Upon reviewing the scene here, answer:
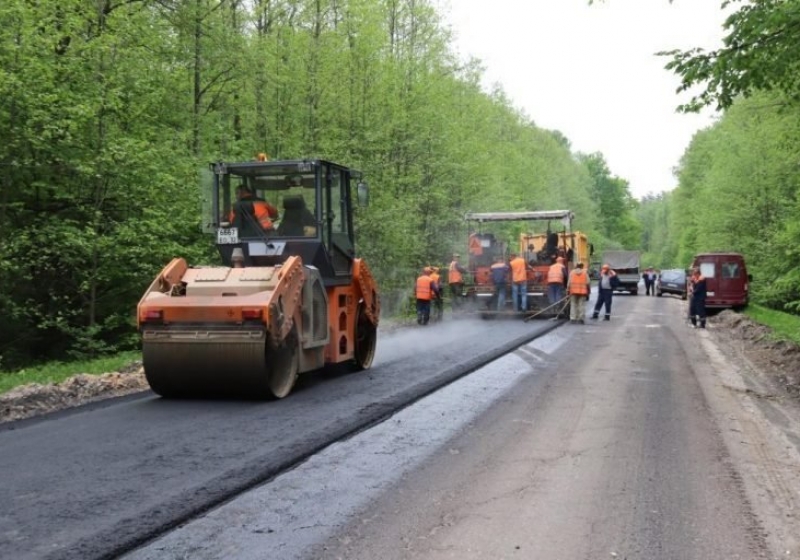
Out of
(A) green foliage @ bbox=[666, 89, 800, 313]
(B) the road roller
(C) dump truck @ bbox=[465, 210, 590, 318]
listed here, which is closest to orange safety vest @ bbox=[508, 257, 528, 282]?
(C) dump truck @ bbox=[465, 210, 590, 318]

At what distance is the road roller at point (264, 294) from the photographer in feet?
24.5

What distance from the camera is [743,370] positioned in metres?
11.6

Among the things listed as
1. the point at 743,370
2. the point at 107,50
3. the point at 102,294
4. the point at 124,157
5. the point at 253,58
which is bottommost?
the point at 743,370

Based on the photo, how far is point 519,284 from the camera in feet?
66.9

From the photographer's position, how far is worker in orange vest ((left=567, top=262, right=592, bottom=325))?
19.5 meters

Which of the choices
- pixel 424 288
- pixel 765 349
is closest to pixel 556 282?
pixel 424 288

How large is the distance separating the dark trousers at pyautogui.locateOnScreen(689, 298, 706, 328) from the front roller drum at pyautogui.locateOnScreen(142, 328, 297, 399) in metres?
14.8

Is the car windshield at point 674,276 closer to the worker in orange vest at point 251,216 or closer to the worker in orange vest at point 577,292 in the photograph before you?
the worker in orange vest at point 577,292

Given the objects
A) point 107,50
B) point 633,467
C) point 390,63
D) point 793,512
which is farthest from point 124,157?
point 390,63

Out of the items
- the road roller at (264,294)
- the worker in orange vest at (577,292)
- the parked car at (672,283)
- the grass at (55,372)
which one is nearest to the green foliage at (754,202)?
the parked car at (672,283)

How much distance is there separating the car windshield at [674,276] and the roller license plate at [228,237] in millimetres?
32471

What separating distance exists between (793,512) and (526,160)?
44.1m

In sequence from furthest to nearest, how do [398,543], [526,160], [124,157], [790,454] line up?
1. [526,160]
2. [124,157]
3. [790,454]
4. [398,543]

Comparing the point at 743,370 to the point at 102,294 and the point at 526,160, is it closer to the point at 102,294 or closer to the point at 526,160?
the point at 102,294
